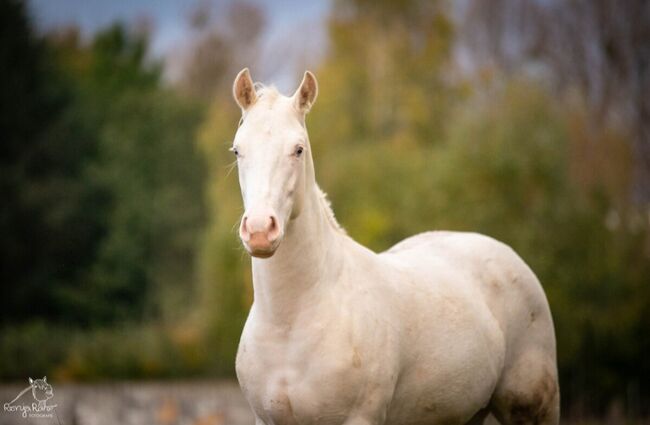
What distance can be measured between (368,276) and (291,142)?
1076 millimetres

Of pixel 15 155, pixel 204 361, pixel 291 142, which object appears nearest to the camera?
pixel 291 142

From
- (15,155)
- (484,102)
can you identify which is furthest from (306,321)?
(15,155)

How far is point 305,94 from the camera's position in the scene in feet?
17.1

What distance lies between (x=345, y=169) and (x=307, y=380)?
72.3ft

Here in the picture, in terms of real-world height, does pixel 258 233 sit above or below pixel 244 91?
below

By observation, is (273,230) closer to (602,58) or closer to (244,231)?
(244,231)

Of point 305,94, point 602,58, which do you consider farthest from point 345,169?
point 305,94

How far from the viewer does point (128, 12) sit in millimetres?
49094

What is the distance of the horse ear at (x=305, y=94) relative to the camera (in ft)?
16.9

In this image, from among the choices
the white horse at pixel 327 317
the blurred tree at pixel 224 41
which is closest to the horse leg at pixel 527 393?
the white horse at pixel 327 317

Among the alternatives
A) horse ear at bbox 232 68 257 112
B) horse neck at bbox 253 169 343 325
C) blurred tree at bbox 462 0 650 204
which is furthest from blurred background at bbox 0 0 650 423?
horse ear at bbox 232 68 257 112

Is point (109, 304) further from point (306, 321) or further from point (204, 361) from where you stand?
point (306, 321)

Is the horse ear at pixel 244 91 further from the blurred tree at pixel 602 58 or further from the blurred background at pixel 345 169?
the blurred tree at pixel 602 58

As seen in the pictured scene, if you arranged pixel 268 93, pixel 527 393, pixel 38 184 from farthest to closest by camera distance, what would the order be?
pixel 38 184 < pixel 527 393 < pixel 268 93
